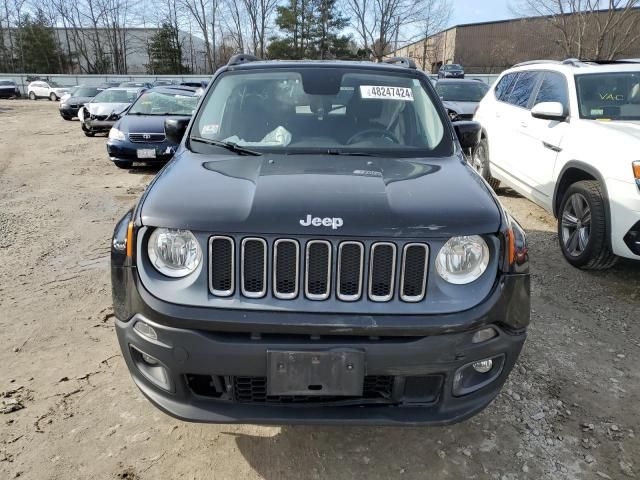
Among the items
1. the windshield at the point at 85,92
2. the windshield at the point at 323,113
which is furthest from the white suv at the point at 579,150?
the windshield at the point at 85,92

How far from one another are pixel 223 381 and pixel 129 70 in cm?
6828

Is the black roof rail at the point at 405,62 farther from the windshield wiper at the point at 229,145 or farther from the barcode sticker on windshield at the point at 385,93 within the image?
the windshield wiper at the point at 229,145

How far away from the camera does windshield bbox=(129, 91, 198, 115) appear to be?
10.4 metres

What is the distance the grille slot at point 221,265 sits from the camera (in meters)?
2.04

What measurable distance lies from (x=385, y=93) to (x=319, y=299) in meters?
1.86

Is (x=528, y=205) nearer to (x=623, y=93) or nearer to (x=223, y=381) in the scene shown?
(x=623, y=93)

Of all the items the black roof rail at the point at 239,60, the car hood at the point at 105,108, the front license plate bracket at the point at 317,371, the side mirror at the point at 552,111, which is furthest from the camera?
the car hood at the point at 105,108

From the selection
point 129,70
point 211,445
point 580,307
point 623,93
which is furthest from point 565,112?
point 129,70

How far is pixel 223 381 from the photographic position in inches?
83.8

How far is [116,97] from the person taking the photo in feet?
53.3

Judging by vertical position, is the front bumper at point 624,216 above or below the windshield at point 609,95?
below

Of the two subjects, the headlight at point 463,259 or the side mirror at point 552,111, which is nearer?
the headlight at point 463,259

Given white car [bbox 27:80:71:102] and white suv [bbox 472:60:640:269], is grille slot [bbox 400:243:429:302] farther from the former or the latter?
white car [bbox 27:80:71:102]

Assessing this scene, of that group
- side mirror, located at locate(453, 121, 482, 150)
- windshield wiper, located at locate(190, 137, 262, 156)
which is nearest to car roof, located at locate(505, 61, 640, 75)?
side mirror, located at locate(453, 121, 482, 150)
